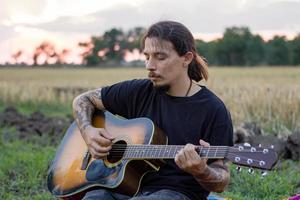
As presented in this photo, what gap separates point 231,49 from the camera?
4903 cm

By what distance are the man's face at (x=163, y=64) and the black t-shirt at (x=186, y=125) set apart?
0.43 ft

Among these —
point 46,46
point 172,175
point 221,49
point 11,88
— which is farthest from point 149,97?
point 221,49

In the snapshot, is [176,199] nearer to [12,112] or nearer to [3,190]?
[3,190]

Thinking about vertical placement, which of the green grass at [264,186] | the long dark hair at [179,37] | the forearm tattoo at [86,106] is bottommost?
the green grass at [264,186]

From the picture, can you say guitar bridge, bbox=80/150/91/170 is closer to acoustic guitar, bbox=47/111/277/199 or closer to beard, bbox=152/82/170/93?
acoustic guitar, bbox=47/111/277/199

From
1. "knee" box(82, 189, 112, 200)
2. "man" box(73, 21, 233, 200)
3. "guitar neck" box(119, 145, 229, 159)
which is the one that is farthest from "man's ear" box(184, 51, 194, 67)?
"knee" box(82, 189, 112, 200)

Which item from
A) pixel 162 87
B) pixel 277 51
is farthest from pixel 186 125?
pixel 277 51

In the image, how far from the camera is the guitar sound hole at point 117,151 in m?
4.26

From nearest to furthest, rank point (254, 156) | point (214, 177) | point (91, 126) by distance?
1. point (254, 156)
2. point (214, 177)
3. point (91, 126)

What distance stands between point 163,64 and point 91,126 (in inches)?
33.0

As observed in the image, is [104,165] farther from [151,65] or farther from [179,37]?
[179,37]

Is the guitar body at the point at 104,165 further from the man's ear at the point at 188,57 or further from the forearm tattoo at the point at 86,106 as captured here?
the man's ear at the point at 188,57

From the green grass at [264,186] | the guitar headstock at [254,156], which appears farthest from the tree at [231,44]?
the guitar headstock at [254,156]

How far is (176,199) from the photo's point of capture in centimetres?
390
